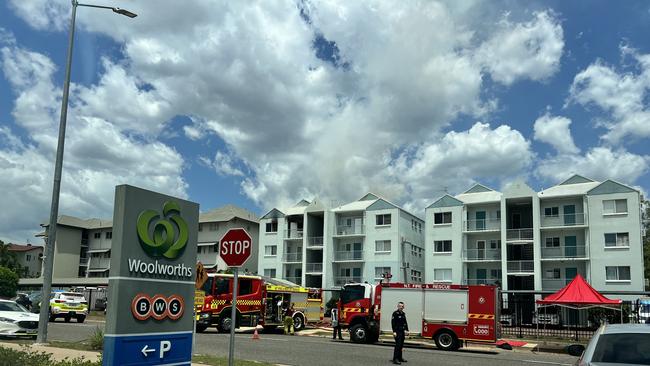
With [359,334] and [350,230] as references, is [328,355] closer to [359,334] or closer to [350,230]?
[359,334]

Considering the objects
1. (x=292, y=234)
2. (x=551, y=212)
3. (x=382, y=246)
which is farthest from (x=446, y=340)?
(x=292, y=234)

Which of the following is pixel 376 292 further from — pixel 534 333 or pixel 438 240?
pixel 438 240

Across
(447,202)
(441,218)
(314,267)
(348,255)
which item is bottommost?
(314,267)

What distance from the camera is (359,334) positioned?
963 inches

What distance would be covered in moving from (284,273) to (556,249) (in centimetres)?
2708

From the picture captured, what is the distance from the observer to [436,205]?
53656mm

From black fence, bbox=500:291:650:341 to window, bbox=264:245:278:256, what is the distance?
28134mm

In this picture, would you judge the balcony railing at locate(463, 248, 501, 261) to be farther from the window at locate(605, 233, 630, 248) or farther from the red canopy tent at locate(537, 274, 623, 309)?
the red canopy tent at locate(537, 274, 623, 309)

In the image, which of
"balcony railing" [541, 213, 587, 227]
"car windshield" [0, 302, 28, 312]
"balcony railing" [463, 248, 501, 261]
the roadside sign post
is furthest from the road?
"balcony railing" [463, 248, 501, 261]

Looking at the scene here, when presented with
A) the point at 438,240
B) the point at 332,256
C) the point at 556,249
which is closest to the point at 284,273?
the point at 332,256

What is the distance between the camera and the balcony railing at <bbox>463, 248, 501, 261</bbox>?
166 ft

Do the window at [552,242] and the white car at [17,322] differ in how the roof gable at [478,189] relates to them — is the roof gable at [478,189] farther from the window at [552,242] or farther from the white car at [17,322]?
the white car at [17,322]

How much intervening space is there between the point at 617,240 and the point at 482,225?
→ 10800 mm

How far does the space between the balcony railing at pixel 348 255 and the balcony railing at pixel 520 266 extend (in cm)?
1454
